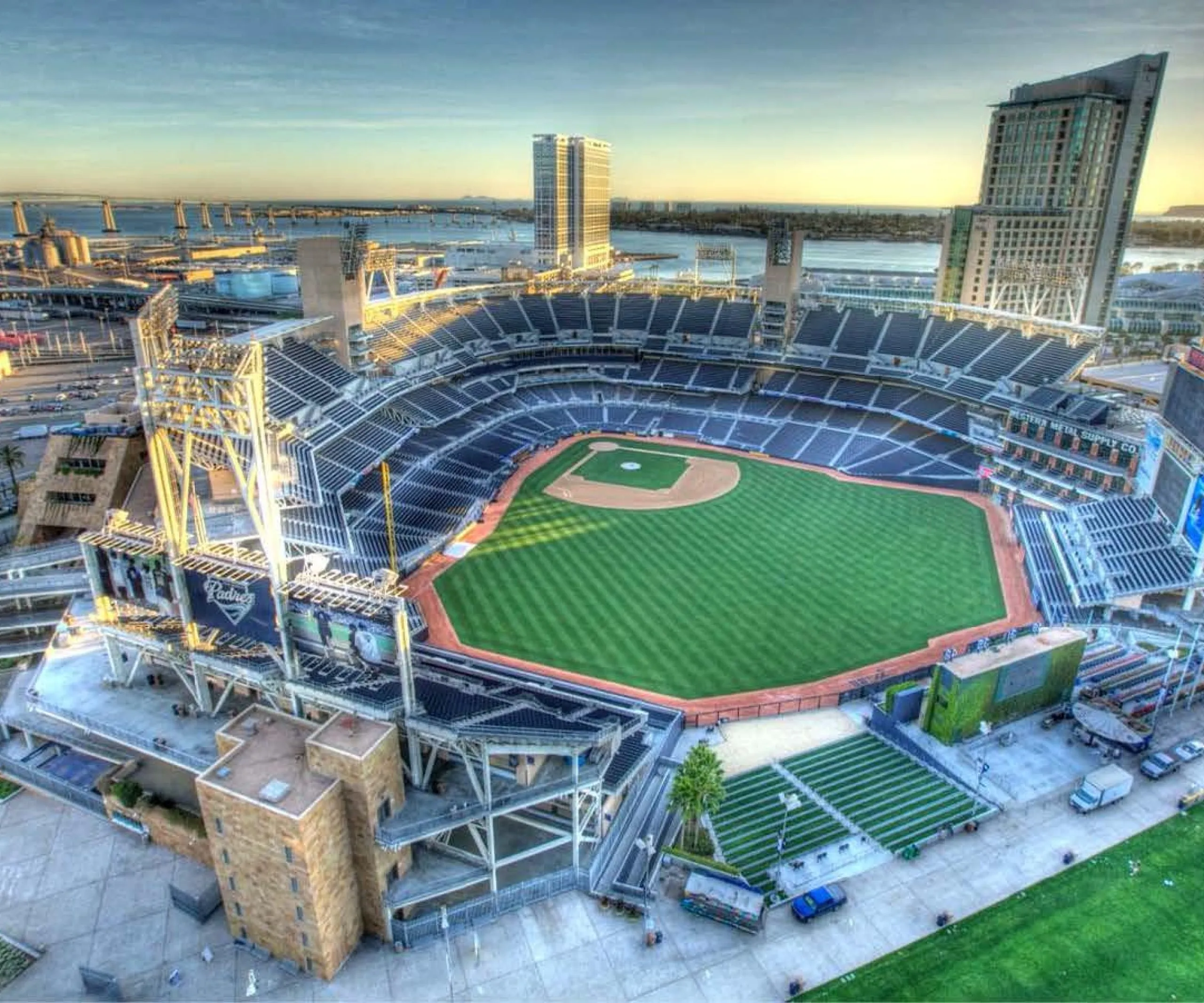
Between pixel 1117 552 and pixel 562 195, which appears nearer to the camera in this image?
pixel 1117 552

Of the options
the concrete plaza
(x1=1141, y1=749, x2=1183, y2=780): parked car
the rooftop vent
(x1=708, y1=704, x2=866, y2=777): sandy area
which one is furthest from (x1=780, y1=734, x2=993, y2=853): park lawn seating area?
the rooftop vent

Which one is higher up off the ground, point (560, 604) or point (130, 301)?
point (130, 301)

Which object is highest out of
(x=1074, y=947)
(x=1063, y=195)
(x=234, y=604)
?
(x=1063, y=195)

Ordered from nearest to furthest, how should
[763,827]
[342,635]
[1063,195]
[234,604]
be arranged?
[342,635], [763,827], [234,604], [1063,195]

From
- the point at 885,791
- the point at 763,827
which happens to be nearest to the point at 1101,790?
the point at 885,791

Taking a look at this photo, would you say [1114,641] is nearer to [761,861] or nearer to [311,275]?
[761,861]

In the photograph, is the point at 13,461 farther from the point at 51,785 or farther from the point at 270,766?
the point at 270,766

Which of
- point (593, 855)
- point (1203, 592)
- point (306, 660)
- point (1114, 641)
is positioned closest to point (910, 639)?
point (1114, 641)
